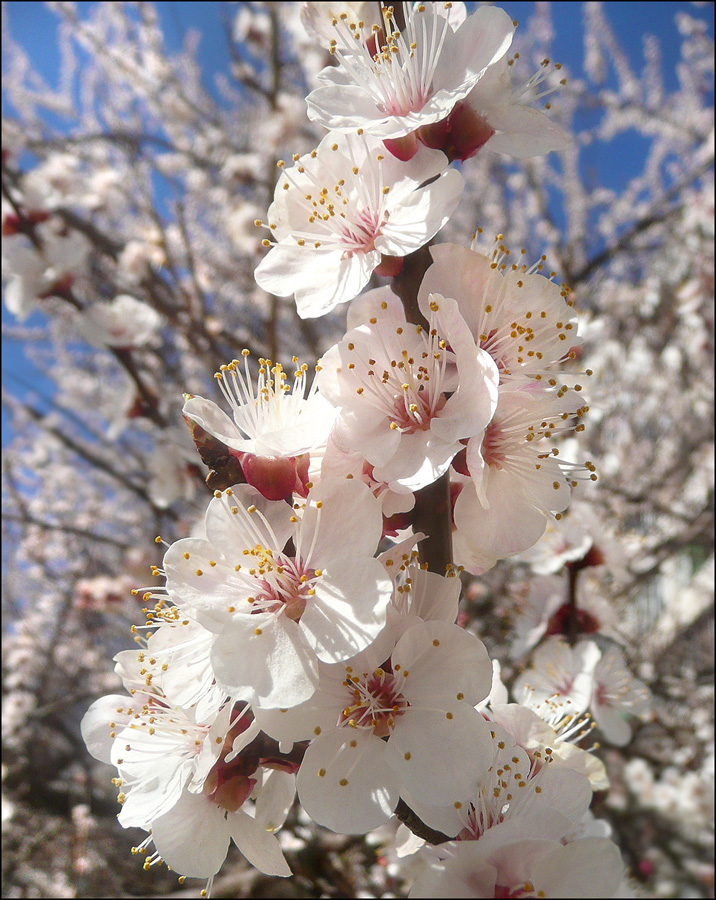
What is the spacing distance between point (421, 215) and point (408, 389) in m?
0.20

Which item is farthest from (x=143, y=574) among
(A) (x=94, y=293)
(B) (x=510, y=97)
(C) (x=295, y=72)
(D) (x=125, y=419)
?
(C) (x=295, y=72)

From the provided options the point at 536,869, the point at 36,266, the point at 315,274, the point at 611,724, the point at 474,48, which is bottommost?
the point at 611,724

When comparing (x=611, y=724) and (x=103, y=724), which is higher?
(x=103, y=724)

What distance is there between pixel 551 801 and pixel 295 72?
4716 mm

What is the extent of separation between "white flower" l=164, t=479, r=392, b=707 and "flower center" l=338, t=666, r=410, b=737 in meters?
0.06

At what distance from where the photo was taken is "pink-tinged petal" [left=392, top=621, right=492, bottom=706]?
2.18 feet

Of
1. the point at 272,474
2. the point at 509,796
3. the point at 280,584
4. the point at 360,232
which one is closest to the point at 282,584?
the point at 280,584

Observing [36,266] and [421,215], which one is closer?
[421,215]

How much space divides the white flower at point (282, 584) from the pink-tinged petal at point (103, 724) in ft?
0.91

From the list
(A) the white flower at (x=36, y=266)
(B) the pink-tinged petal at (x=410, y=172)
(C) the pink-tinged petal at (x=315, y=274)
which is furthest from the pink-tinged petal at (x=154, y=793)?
(A) the white flower at (x=36, y=266)

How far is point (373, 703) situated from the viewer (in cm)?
68

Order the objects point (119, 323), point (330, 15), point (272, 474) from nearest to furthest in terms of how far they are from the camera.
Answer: point (272, 474), point (330, 15), point (119, 323)

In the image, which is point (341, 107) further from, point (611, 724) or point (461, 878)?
point (611, 724)

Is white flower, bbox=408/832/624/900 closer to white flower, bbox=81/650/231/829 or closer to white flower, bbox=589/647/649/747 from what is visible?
white flower, bbox=81/650/231/829
